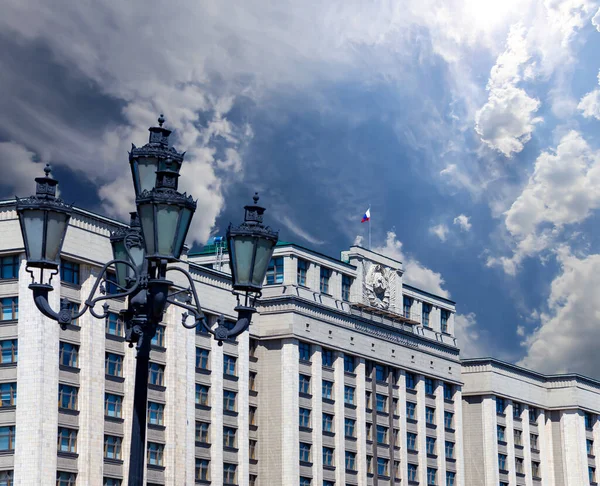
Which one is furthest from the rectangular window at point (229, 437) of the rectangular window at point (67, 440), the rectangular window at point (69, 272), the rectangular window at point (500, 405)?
the rectangular window at point (500, 405)

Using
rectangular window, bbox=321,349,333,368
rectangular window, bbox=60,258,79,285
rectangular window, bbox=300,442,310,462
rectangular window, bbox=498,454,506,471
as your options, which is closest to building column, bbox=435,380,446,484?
rectangular window, bbox=498,454,506,471

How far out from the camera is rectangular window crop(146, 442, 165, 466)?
8581 cm

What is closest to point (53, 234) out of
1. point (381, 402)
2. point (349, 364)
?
point (349, 364)

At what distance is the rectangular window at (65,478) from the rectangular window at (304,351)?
24135 mm

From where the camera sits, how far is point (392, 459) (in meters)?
107

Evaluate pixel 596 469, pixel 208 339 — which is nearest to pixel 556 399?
pixel 596 469

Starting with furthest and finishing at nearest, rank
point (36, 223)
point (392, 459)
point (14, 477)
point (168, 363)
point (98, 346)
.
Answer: point (392, 459), point (168, 363), point (98, 346), point (14, 477), point (36, 223)

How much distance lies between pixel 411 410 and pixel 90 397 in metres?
37.3

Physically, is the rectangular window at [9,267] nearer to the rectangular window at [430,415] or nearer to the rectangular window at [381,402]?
the rectangular window at [381,402]

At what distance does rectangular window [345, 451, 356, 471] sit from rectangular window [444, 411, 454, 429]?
48.7ft

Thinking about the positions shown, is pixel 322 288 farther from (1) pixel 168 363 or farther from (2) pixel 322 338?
(1) pixel 168 363

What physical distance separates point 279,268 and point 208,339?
1009 cm

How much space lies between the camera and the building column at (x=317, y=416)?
99.1m

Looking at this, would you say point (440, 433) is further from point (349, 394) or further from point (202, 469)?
point (202, 469)
